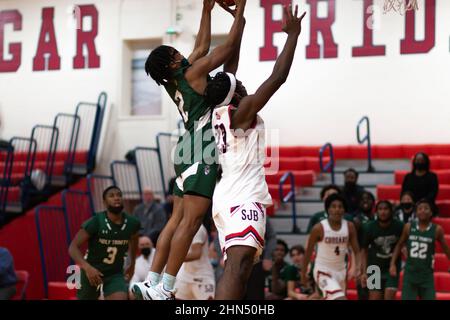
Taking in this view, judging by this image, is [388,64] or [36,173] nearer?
[388,64]

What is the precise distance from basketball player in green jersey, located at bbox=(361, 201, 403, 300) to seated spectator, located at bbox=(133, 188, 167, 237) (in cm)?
319

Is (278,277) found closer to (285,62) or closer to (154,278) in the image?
(154,278)

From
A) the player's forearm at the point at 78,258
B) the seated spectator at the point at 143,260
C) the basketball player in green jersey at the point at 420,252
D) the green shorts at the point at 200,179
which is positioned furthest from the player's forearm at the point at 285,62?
the seated spectator at the point at 143,260

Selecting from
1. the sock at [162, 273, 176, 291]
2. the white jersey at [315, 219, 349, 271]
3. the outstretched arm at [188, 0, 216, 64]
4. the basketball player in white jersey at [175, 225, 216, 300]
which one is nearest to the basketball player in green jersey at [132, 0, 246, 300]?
the sock at [162, 273, 176, 291]

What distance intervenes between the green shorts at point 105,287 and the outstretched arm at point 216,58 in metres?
3.77

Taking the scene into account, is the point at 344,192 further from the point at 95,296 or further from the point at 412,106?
the point at 95,296

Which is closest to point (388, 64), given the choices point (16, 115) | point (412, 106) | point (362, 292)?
point (412, 106)

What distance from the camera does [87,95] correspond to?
16.3 metres

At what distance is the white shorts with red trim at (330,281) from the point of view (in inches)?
411

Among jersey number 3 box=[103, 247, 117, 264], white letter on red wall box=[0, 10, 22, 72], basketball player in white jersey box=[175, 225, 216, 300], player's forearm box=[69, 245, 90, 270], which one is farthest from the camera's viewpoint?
white letter on red wall box=[0, 10, 22, 72]

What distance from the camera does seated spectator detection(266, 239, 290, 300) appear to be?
1168 centimetres

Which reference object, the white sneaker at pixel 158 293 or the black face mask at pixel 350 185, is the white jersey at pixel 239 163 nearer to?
the white sneaker at pixel 158 293

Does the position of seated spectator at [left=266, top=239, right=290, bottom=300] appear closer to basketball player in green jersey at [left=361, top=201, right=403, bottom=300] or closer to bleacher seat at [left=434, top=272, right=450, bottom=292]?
basketball player in green jersey at [left=361, top=201, right=403, bottom=300]

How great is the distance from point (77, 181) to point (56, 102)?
56.4 inches
